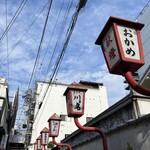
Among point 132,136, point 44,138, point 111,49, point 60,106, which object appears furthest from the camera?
point 60,106

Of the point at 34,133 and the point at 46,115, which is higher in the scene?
the point at 46,115

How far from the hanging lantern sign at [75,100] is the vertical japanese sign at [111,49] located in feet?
9.51

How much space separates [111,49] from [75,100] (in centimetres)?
311

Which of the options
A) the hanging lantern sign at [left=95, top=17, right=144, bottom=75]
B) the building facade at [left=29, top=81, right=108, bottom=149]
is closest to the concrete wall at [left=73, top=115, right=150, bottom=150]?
the hanging lantern sign at [left=95, top=17, right=144, bottom=75]

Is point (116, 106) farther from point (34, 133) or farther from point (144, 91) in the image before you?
point (34, 133)

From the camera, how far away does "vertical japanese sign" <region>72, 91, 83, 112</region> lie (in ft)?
19.1

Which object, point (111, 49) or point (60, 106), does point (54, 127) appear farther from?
point (60, 106)

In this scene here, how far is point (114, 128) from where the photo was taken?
6301 mm

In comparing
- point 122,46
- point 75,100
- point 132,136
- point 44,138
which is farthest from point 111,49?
point 44,138

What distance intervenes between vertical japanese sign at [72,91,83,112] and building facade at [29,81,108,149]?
23.5m

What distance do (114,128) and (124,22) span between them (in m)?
4.07

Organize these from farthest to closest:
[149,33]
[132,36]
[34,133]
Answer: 1. [149,33]
2. [34,133]
3. [132,36]

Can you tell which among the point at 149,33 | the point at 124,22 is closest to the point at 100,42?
the point at 124,22

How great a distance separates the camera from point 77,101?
19.5 feet
